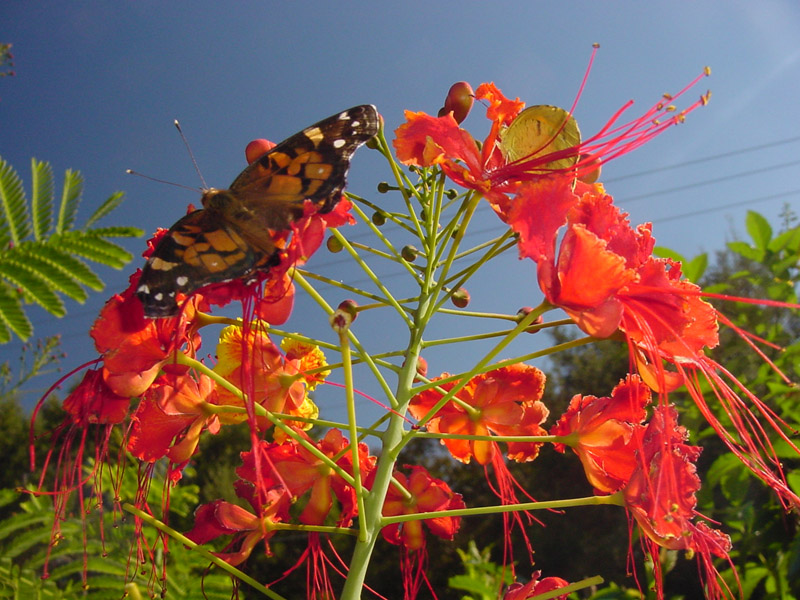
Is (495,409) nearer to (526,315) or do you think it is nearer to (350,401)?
(526,315)

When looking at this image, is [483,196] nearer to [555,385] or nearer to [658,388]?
[658,388]

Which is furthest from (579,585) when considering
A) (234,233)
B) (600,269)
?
(234,233)

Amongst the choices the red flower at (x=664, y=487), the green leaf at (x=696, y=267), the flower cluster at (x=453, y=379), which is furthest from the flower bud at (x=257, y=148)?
the green leaf at (x=696, y=267)

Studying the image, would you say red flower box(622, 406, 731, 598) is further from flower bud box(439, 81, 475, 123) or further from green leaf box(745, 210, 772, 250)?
green leaf box(745, 210, 772, 250)

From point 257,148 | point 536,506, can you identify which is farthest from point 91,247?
point 536,506

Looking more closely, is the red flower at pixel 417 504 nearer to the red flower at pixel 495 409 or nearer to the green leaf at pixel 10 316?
the red flower at pixel 495 409

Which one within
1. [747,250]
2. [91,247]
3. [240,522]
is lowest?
[240,522]
